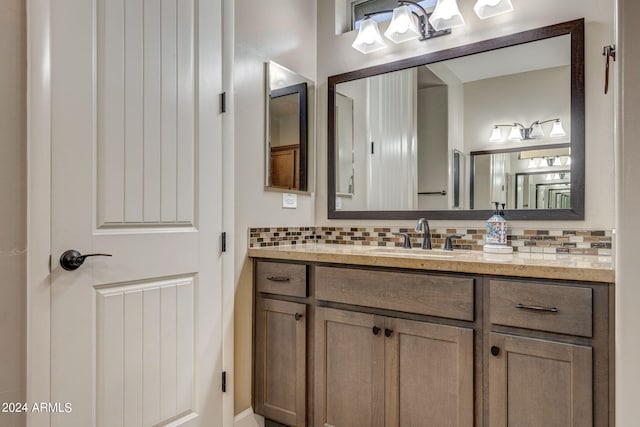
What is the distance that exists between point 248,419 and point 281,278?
2.41ft

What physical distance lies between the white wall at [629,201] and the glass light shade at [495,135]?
91 cm

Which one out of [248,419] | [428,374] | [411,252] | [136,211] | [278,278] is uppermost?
[136,211]

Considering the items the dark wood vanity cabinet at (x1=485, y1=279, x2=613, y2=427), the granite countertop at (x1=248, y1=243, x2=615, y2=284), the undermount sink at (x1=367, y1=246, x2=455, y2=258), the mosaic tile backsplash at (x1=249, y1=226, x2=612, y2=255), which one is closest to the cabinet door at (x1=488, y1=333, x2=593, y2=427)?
the dark wood vanity cabinet at (x1=485, y1=279, x2=613, y2=427)

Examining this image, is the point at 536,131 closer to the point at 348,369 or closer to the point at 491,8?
the point at 491,8

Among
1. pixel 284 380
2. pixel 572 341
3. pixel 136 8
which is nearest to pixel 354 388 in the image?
pixel 284 380

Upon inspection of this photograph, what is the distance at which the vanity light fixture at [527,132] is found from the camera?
178cm

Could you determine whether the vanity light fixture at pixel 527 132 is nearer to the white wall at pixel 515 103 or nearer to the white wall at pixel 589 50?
the white wall at pixel 515 103

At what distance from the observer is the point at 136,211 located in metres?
1.51

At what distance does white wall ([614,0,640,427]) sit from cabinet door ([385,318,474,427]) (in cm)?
47

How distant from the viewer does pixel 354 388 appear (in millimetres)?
1649

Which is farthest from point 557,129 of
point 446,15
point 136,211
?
point 136,211

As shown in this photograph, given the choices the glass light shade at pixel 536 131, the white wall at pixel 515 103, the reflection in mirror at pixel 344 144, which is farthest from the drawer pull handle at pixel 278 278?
the glass light shade at pixel 536 131

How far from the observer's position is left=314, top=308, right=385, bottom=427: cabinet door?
5.22 ft

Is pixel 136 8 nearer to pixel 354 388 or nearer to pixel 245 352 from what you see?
pixel 245 352
